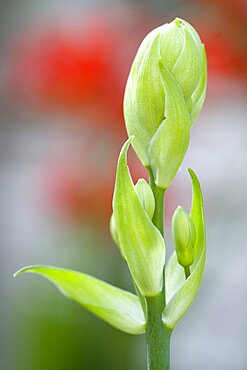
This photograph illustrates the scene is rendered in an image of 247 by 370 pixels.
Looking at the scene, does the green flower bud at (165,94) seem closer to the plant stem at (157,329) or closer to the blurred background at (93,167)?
the plant stem at (157,329)

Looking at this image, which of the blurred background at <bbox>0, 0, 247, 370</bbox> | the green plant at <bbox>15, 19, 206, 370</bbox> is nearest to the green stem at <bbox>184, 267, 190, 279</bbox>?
the green plant at <bbox>15, 19, 206, 370</bbox>

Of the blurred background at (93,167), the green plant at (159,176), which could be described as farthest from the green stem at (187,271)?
the blurred background at (93,167)

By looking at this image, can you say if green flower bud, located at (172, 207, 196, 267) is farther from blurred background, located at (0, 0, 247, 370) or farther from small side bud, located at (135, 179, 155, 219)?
blurred background, located at (0, 0, 247, 370)

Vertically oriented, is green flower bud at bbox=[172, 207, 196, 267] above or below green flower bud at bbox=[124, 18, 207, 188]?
below

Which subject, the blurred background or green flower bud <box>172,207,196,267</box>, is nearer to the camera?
green flower bud <box>172,207,196,267</box>

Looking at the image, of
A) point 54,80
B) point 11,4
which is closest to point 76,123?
point 54,80

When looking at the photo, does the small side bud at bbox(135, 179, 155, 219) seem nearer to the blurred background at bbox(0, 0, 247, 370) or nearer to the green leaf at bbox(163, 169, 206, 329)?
the green leaf at bbox(163, 169, 206, 329)

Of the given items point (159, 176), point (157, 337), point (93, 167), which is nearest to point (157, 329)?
point (157, 337)
